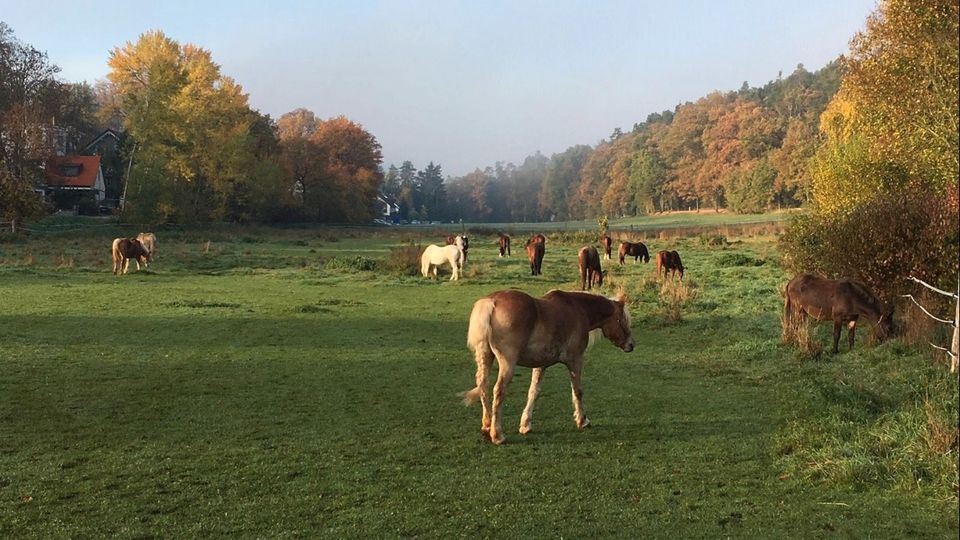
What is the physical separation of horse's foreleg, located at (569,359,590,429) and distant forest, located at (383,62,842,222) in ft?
204

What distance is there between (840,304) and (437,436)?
6.88 meters

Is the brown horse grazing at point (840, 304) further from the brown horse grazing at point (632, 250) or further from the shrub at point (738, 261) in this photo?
the brown horse grazing at point (632, 250)

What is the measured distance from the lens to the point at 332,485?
5.16 metres

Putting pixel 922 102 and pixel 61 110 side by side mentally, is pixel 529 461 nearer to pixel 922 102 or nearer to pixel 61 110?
→ pixel 922 102

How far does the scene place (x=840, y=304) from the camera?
9.97 metres

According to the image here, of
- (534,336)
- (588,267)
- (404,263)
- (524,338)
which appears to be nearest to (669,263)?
(588,267)

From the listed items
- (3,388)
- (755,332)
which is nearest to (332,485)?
(3,388)

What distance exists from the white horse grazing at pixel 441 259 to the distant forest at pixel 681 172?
4916 centimetres

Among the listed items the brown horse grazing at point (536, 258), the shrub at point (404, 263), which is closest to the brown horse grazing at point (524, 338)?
the brown horse grazing at point (536, 258)

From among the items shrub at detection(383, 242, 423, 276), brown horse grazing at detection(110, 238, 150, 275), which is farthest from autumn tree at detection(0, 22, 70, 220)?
shrub at detection(383, 242, 423, 276)

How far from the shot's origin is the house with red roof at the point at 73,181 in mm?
49125

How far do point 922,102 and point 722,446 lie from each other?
11.0 feet

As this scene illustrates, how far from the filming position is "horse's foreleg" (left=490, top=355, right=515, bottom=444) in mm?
6168

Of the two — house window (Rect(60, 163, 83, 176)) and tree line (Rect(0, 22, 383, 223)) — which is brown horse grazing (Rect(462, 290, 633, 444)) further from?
house window (Rect(60, 163, 83, 176))
